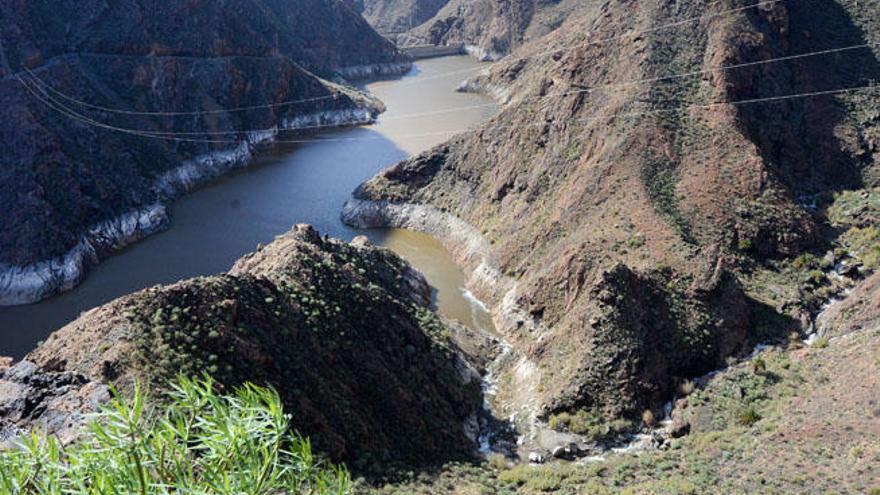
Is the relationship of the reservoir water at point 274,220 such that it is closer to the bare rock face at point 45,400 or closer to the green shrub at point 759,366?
the green shrub at point 759,366

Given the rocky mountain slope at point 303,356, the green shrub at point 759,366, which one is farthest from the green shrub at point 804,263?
the rocky mountain slope at point 303,356

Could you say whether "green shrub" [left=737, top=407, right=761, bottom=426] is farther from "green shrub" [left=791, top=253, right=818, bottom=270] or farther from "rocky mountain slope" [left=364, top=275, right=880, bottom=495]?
"green shrub" [left=791, top=253, right=818, bottom=270]

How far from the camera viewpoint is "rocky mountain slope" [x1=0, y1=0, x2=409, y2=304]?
54.2 m

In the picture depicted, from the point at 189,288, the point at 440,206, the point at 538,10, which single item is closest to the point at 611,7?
the point at 440,206

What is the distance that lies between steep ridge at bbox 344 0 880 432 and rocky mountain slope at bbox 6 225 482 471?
533 centimetres

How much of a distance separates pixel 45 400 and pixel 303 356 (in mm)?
9818

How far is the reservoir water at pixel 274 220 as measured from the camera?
48.3 meters

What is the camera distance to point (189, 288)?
30.4m

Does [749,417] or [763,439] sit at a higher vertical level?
[763,439]

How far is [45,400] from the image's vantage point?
25000 millimetres

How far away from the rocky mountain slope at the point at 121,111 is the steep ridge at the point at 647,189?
71.9 ft

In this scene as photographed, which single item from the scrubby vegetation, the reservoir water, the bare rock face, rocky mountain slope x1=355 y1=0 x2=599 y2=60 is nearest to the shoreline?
the reservoir water

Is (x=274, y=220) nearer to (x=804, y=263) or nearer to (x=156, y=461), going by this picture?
(x=804, y=263)

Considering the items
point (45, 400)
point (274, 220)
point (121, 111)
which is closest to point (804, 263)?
point (45, 400)
